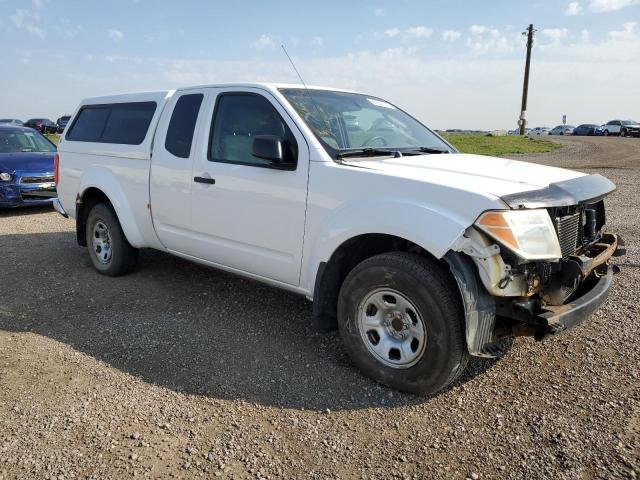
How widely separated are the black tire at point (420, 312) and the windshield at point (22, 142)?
941cm

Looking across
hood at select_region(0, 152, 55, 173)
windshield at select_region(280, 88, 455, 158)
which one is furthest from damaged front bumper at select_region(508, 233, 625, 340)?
hood at select_region(0, 152, 55, 173)

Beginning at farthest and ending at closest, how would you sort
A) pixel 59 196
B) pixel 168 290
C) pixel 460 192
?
pixel 59 196, pixel 168 290, pixel 460 192

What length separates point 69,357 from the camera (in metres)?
3.90

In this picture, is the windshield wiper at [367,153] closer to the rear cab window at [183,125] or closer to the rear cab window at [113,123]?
the rear cab window at [183,125]

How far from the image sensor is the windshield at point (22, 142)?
34.2 feet

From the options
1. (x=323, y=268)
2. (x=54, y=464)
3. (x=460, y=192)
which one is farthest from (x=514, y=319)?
(x=54, y=464)

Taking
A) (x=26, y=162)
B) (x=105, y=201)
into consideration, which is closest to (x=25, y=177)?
(x=26, y=162)

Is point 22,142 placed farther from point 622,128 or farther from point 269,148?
point 622,128

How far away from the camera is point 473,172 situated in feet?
11.5

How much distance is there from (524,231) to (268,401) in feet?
5.99

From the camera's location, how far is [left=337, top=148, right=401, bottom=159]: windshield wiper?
3813 mm

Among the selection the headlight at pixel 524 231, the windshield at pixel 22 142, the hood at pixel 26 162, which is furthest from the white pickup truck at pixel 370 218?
the windshield at pixel 22 142

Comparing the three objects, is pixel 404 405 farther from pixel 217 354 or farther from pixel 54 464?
pixel 54 464

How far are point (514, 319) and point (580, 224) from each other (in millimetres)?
892
